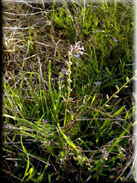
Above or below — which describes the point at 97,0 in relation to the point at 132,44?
above

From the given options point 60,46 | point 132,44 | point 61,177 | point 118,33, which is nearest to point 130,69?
point 132,44

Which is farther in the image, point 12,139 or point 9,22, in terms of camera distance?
point 9,22

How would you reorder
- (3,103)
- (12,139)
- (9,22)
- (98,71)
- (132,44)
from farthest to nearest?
(9,22)
(132,44)
(98,71)
(3,103)
(12,139)

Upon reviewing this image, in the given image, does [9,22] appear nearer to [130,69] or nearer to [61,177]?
[130,69]

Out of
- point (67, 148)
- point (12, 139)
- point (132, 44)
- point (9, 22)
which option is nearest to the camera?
point (67, 148)

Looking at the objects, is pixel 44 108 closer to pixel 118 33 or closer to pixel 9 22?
pixel 118 33

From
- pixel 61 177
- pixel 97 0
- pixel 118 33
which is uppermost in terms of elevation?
pixel 97 0

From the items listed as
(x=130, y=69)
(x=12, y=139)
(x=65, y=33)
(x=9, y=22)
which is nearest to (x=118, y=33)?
(x=130, y=69)
